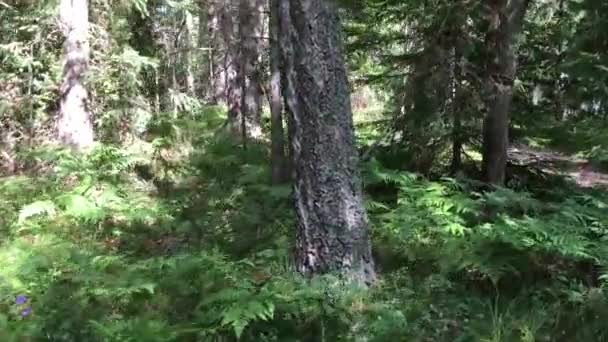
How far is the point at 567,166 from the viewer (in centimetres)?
829

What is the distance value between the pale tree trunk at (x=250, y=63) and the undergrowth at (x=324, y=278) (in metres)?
3.00

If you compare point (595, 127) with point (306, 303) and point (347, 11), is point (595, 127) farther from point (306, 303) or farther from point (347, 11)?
point (306, 303)

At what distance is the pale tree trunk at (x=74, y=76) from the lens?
9.11 metres

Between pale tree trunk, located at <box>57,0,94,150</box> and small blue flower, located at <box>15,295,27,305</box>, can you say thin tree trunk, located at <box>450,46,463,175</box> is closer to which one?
small blue flower, located at <box>15,295,27,305</box>

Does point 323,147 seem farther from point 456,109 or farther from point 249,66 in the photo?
point 249,66

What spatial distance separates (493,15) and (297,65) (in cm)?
311

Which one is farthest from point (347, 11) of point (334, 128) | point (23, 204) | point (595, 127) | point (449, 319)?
point (23, 204)

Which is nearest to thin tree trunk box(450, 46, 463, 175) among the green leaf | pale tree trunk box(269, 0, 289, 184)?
pale tree trunk box(269, 0, 289, 184)

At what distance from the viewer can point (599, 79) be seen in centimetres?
606

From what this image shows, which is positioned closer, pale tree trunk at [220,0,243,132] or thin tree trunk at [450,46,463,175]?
thin tree trunk at [450,46,463,175]

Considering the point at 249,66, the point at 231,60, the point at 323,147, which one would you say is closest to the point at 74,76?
the point at 231,60

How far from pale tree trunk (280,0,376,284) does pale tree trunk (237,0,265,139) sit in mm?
2813

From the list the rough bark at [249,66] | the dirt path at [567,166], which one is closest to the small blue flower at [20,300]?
the rough bark at [249,66]

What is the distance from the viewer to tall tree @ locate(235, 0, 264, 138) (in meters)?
9.39
